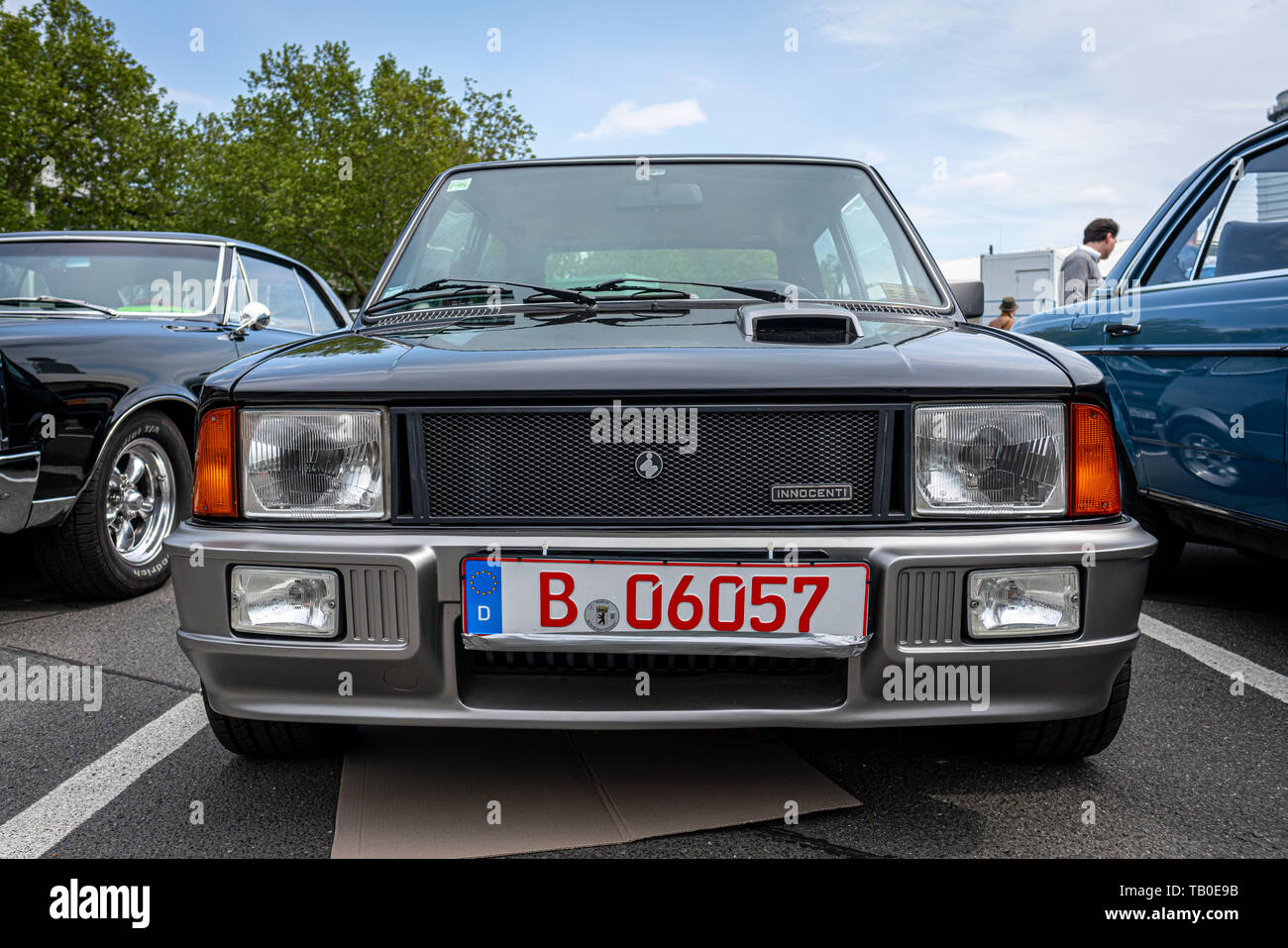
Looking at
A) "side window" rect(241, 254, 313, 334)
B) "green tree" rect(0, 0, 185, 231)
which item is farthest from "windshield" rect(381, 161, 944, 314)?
"green tree" rect(0, 0, 185, 231)

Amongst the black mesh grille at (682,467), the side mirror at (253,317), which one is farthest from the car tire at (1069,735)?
the side mirror at (253,317)

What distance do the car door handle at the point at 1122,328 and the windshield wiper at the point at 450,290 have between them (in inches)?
90.9

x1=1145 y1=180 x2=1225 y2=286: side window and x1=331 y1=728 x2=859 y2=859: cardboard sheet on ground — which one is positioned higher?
x1=1145 y1=180 x2=1225 y2=286: side window

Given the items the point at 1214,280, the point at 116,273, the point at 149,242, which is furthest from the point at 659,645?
the point at 149,242

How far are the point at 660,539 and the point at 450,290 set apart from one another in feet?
3.78

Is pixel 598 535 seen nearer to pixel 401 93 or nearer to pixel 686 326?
pixel 686 326

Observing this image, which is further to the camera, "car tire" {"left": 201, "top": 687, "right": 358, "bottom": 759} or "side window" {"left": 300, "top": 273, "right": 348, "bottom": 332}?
"side window" {"left": 300, "top": 273, "right": 348, "bottom": 332}

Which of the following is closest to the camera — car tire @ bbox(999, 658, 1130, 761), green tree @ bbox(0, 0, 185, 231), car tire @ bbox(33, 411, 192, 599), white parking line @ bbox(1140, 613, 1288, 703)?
car tire @ bbox(999, 658, 1130, 761)

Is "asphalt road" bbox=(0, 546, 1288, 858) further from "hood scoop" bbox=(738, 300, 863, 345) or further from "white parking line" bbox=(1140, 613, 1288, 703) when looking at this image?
"hood scoop" bbox=(738, 300, 863, 345)

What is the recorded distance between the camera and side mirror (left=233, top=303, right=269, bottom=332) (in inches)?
177

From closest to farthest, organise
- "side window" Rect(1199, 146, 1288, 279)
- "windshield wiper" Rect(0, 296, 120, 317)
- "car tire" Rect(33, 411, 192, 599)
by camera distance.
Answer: "side window" Rect(1199, 146, 1288, 279) → "car tire" Rect(33, 411, 192, 599) → "windshield wiper" Rect(0, 296, 120, 317)

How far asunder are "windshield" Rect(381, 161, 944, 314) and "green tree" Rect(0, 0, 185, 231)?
25.7 meters
